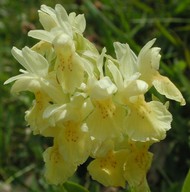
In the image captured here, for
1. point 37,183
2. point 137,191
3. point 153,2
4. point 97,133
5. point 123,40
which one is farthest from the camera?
point 153,2

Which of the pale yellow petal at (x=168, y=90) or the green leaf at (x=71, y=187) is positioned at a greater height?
the pale yellow petal at (x=168, y=90)

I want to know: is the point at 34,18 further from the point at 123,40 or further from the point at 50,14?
the point at 50,14

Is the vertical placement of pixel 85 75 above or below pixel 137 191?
above

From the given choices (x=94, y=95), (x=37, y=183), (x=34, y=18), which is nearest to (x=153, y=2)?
(x=34, y=18)

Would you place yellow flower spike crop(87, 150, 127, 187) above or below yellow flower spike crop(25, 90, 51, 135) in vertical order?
below

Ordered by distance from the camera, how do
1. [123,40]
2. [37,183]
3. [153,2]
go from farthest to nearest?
[153,2]
[123,40]
[37,183]

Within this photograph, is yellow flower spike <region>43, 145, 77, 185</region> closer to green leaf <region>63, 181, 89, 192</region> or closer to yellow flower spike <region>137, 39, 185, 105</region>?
green leaf <region>63, 181, 89, 192</region>

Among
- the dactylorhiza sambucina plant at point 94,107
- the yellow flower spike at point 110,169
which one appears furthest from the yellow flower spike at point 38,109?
the yellow flower spike at point 110,169

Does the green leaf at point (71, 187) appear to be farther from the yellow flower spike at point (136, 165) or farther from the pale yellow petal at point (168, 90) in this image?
the pale yellow petal at point (168, 90)

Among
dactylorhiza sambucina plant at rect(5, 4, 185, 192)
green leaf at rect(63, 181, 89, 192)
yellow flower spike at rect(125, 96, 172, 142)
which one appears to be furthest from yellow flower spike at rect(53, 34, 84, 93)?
green leaf at rect(63, 181, 89, 192)
